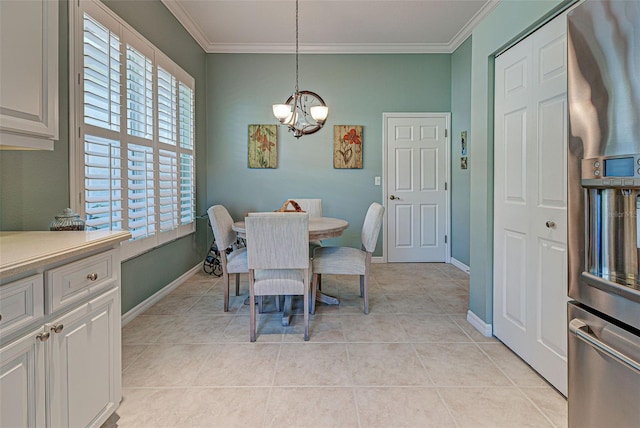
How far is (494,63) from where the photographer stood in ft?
7.40

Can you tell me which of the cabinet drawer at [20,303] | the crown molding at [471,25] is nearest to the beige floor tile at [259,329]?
the cabinet drawer at [20,303]

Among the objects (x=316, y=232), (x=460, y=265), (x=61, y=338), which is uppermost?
(x=316, y=232)

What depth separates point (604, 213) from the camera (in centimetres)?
100

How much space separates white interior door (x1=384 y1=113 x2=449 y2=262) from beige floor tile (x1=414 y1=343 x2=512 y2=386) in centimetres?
248

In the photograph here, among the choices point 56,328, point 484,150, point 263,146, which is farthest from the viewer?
point 263,146

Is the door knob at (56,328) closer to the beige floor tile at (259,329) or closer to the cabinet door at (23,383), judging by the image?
the cabinet door at (23,383)

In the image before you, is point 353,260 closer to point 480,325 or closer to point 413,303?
point 413,303

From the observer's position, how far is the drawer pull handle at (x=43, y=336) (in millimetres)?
1029

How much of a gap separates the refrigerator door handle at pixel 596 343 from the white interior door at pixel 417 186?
352 centimetres

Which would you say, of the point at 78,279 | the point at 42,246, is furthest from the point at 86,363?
the point at 42,246

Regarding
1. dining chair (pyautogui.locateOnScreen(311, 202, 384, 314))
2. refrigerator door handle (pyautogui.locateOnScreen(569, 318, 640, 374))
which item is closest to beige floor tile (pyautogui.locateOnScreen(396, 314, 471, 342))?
dining chair (pyautogui.locateOnScreen(311, 202, 384, 314))

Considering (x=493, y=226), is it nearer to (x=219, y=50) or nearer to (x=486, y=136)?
(x=486, y=136)

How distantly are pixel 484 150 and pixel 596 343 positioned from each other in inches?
63.6

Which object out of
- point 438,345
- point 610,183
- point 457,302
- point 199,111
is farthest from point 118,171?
point 457,302
